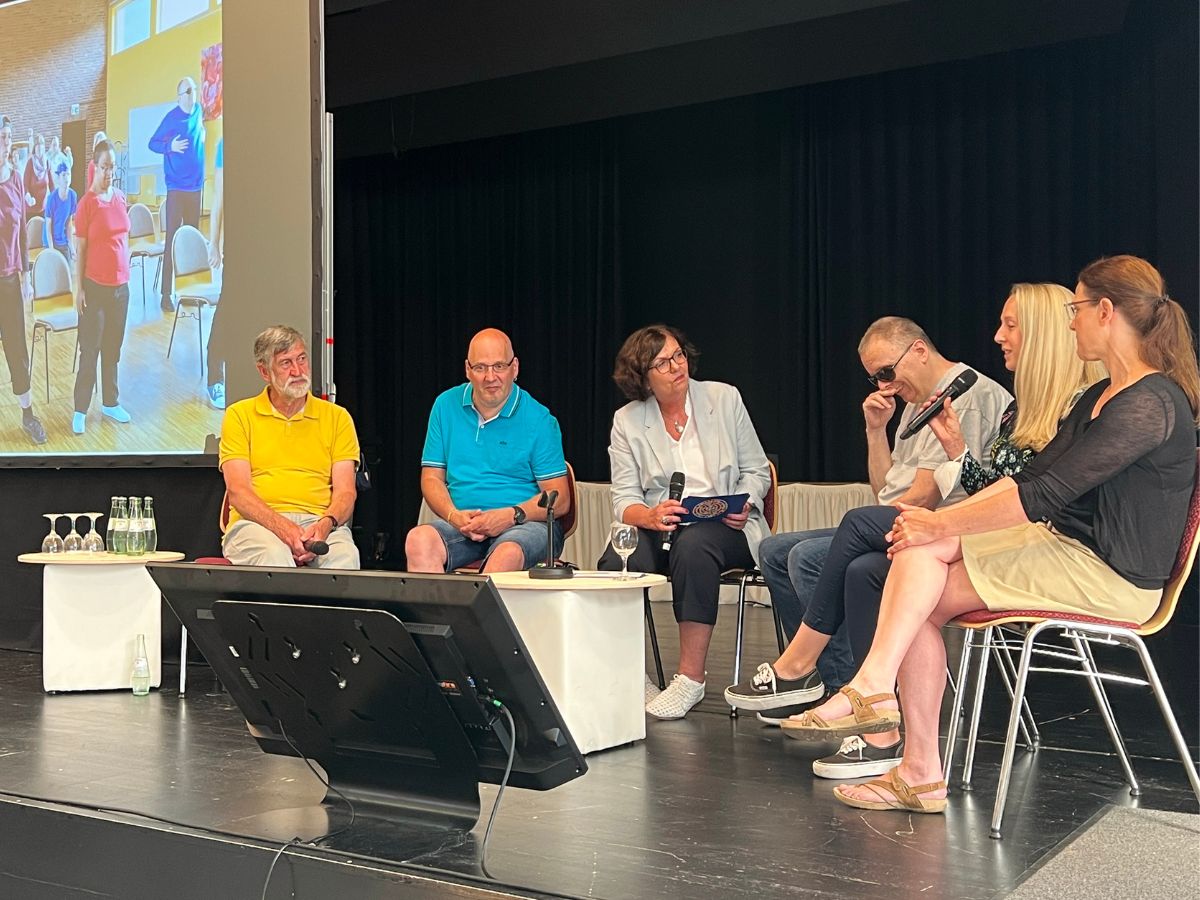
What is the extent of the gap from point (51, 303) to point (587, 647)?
135 inches

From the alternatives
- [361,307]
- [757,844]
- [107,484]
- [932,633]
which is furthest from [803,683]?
[361,307]

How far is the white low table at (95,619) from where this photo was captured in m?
3.97

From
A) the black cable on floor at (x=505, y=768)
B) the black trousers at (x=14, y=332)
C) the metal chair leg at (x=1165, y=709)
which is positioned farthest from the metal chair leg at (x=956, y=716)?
the black trousers at (x=14, y=332)

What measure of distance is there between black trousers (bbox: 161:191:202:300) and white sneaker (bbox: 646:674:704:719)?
8.88 feet

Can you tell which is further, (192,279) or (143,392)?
(143,392)

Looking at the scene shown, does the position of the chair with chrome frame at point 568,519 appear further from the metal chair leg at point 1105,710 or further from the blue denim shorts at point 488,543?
the metal chair leg at point 1105,710

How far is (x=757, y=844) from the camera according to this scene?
2141mm

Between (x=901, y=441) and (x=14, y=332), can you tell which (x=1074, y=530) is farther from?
(x=14, y=332)

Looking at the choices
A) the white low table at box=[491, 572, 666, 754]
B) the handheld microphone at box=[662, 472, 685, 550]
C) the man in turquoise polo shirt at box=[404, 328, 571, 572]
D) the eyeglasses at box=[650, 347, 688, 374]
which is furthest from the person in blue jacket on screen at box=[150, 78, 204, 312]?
the white low table at box=[491, 572, 666, 754]

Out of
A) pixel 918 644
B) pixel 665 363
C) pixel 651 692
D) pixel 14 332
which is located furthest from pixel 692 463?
pixel 14 332

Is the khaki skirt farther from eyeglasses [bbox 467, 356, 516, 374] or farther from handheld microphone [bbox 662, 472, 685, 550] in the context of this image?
eyeglasses [bbox 467, 356, 516, 374]

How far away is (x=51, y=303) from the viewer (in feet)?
17.1

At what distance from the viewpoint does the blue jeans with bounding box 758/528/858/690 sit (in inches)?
126

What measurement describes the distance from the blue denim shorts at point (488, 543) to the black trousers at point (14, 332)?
264 centimetres
